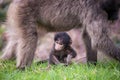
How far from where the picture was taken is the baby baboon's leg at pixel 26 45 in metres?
7.82

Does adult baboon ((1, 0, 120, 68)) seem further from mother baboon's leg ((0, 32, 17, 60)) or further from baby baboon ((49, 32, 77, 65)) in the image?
mother baboon's leg ((0, 32, 17, 60))

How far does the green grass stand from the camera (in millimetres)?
6531

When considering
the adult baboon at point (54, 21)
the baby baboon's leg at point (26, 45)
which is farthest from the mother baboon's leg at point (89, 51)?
the baby baboon's leg at point (26, 45)

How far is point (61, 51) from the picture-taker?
875 cm

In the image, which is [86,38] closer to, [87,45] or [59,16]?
[87,45]

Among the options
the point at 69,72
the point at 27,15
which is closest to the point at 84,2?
the point at 27,15

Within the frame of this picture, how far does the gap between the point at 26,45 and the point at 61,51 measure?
3.47 feet

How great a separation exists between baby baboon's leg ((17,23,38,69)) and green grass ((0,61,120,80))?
0.16m

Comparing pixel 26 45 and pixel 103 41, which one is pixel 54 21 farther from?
pixel 103 41

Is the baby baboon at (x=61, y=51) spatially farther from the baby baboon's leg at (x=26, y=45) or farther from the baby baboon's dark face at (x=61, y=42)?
the baby baboon's leg at (x=26, y=45)

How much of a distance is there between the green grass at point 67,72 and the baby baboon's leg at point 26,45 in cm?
16

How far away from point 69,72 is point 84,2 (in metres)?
1.64

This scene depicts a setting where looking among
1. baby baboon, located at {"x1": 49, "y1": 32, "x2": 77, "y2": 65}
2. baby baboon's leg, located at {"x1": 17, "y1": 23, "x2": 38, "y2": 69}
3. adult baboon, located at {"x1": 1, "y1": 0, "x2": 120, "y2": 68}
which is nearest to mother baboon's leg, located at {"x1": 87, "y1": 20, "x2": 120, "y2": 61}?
adult baboon, located at {"x1": 1, "y1": 0, "x2": 120, "y2": 68}

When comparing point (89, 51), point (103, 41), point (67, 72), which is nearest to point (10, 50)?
point (89, 51)
